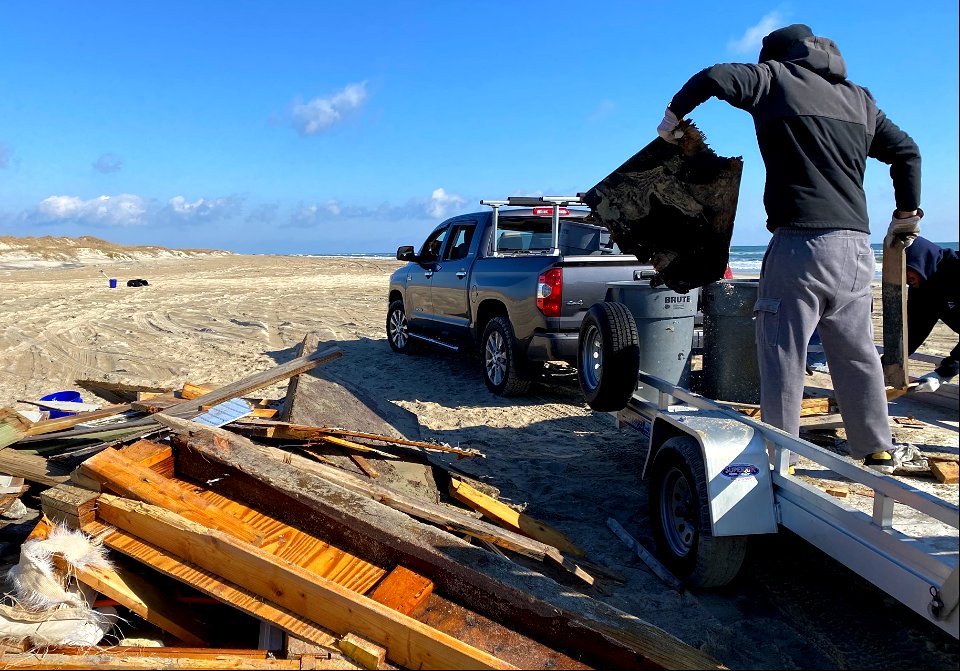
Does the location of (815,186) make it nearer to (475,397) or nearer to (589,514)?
(589,514)

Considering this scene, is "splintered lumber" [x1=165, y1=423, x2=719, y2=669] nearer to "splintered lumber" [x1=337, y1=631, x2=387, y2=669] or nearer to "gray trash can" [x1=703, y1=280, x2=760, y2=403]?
"splintered lumber" [x1=337, y1=631, x2=387, y2=669]

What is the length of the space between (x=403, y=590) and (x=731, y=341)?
2.75 metres

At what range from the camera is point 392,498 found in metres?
3.45

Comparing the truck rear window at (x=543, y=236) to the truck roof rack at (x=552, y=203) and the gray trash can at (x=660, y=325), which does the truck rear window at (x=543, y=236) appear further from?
the gray trash can at (x=660, y=325)

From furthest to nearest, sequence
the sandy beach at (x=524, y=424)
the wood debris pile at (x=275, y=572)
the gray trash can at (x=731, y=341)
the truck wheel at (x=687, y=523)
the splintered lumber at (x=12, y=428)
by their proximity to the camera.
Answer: the gray trash can at (x=731, y=341) < the splintered lumber at (x=12, y=428) < the truck wheel at (x=687, y=523) < the sandy beach at (x=524, y=424) < the wood debris pile at (x=275, y=572)

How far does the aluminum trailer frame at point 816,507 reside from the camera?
2145mm

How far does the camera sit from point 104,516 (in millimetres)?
2959

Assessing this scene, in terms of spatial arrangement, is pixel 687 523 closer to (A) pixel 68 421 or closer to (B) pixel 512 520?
(B) pixel 512 520

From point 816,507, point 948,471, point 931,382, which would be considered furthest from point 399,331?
point 948,471

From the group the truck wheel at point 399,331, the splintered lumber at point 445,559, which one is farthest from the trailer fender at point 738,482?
the truck wheel at point 399,331

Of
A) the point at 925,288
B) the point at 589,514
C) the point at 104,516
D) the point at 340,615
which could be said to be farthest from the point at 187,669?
the point at 925,288

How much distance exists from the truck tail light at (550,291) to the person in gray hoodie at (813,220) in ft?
11.0

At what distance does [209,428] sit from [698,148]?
118 inches

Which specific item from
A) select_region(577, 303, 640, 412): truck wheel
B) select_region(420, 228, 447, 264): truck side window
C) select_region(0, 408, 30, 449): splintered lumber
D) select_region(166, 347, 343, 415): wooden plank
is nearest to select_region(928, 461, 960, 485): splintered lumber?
select_region(577, 303, 640, 412): truck wheel
